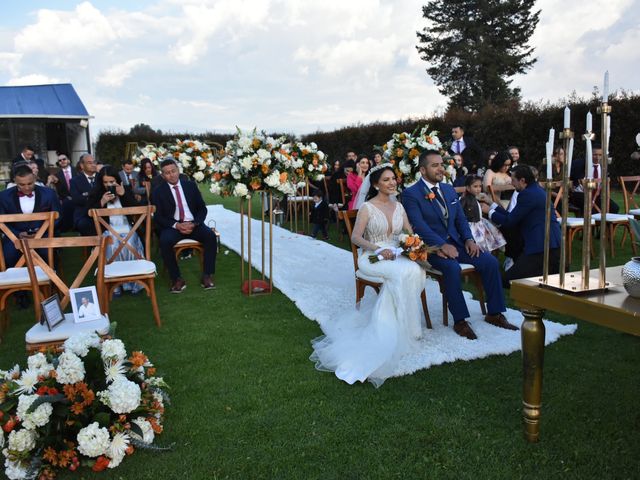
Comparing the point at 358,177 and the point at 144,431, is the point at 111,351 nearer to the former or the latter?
the point at 144,431

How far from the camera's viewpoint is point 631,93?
49.9 feet

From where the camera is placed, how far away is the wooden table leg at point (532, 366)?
300 cm

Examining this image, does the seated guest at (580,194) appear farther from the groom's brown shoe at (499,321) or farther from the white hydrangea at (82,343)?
the white hydrangea at (82,343)

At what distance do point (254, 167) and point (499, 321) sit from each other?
3.09m

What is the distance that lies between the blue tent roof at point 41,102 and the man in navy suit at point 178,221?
24.5 metres

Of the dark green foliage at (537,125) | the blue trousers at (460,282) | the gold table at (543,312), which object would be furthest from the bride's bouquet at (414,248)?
the dark green foliage at (537,125)

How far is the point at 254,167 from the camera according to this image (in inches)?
246

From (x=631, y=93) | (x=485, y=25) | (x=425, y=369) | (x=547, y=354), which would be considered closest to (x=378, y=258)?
(x=425, y=369)

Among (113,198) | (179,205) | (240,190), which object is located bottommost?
(179,205)

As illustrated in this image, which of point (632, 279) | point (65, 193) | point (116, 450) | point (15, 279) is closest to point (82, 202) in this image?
point (65, 193)

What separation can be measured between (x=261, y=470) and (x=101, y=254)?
2270 millimetres

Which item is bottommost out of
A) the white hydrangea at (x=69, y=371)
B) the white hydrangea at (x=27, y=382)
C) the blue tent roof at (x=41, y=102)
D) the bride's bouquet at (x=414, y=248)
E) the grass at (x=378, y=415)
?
the grass at (x=378, y=415)

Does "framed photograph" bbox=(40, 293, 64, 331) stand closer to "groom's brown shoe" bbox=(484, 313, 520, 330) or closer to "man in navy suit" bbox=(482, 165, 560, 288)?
"groom's brown shoe" bbox=(484, 313, 520, 330)

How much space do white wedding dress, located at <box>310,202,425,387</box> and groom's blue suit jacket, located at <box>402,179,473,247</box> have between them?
0.59 feet
